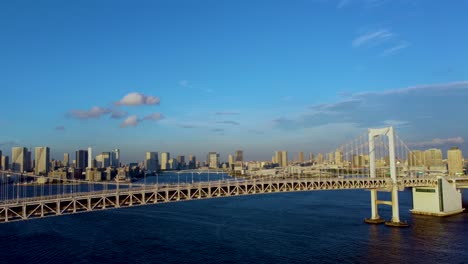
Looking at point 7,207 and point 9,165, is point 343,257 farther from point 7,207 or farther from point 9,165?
point 9,165

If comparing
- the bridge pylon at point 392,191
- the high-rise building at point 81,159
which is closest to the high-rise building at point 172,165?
the high-rise building at point 81,159

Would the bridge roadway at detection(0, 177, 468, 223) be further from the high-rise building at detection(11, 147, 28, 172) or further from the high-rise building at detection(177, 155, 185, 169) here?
the high-rise building at detection(177, 155, 185, 169)

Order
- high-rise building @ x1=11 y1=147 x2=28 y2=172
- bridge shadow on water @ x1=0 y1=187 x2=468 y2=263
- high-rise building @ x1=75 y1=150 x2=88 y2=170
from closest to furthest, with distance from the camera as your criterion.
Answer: bridge shadow on water @ x1=0 y1=187 x2=468 y2=263 → high-rise building @ x1=11 y1=147 x2=28 y2=172 → high-rise building @ x1=75 y1=150 x2=88 y2=170

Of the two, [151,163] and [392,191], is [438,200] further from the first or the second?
[151,163]

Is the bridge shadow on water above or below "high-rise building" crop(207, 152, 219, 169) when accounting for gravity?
below

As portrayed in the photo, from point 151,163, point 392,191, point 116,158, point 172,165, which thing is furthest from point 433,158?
point 116,158

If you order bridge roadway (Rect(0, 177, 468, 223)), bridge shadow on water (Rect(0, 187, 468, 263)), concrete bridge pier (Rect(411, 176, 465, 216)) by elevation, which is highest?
bridge roadway (Rect(0, 177, 468, 223))

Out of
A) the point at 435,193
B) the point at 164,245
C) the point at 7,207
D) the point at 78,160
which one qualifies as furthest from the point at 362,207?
the point at 78,160

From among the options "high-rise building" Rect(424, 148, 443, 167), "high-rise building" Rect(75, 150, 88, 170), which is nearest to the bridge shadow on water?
"high-rise building" Rect(424, 148, 443, 167)
